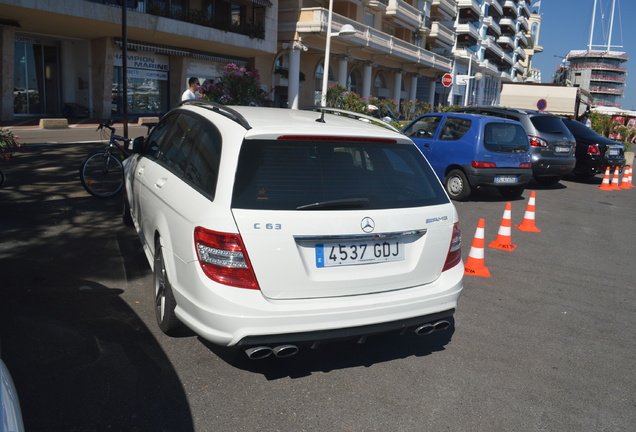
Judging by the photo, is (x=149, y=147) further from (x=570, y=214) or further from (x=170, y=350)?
(x=570, y=214)

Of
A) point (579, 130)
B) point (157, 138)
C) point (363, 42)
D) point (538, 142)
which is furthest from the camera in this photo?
point (363, 42)

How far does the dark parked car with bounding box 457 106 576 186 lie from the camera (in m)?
12.9

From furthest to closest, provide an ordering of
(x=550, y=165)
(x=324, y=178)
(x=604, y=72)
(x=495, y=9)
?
(x=604, y=72) → (x=495, y=9) → (x=550, y=165) → (x=324, y=178)

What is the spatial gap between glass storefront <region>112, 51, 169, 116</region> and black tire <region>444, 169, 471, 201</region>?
19.4 meters

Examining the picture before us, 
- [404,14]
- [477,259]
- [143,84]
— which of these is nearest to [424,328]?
[477,259]

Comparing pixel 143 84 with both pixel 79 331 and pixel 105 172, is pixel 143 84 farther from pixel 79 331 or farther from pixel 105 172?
pixel 79 331

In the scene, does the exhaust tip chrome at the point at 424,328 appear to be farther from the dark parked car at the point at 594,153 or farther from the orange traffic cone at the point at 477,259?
the dark parked car at the point at 594,153

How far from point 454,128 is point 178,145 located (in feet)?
25.2

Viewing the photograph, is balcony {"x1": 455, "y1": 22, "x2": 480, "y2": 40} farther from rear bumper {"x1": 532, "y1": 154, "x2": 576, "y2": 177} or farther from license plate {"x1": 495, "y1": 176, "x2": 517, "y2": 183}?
license plate {"x1": 495, "y1": 176, "x2": 517, "y2": 183}

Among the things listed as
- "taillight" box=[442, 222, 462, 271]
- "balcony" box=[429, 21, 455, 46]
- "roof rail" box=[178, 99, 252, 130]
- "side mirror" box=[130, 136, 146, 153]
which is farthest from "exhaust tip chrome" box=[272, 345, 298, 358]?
"balcony" box=[429, 21, 455, 46]

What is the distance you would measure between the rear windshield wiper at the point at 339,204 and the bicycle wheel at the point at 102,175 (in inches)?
222

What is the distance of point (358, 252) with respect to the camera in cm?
335

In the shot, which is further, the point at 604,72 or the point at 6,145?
the point at 604,72

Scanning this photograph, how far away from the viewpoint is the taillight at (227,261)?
3.11 metres
